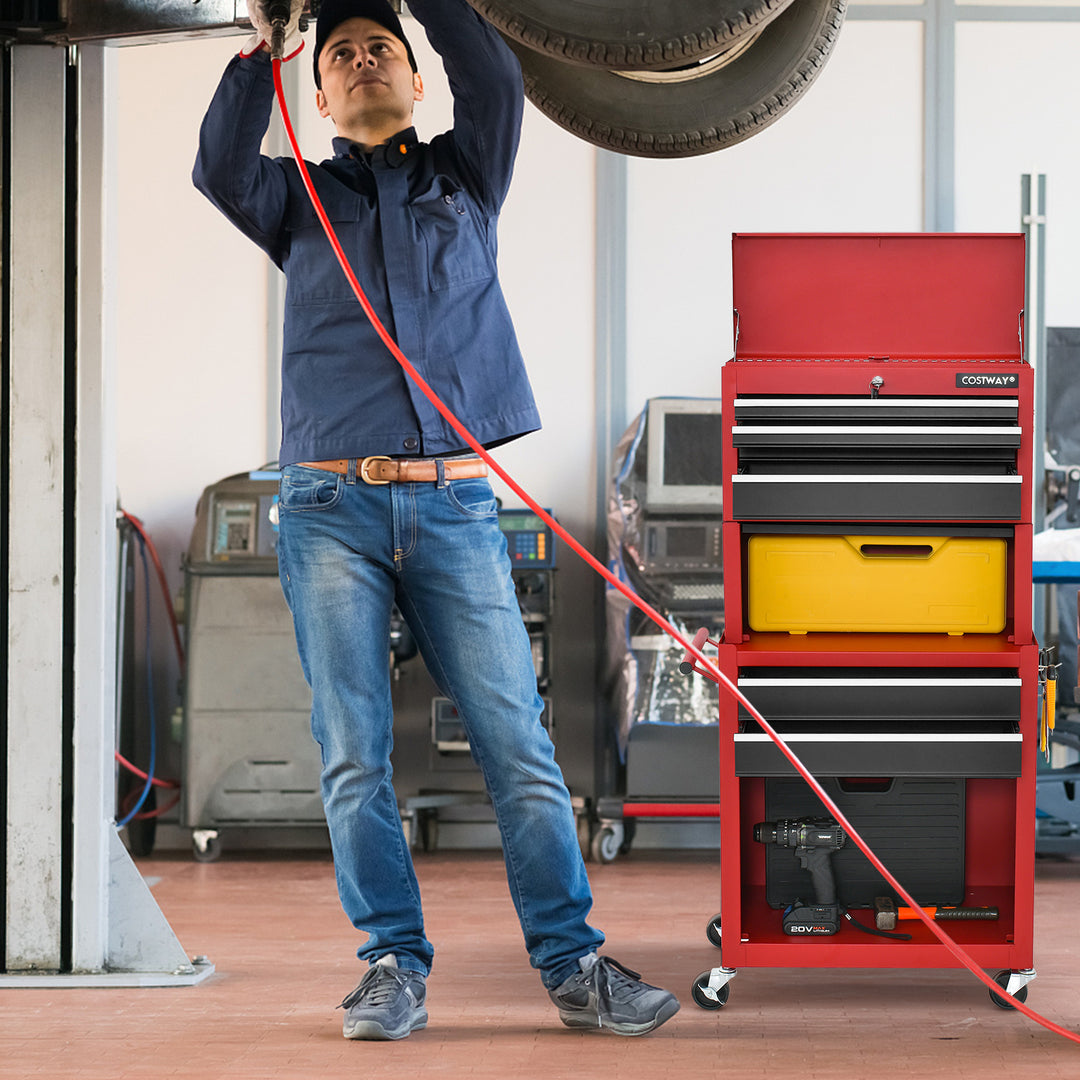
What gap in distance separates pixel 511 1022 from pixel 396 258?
1.18m

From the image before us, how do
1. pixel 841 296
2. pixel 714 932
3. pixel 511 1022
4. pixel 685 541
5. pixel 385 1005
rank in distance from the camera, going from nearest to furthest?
pixel 385 1005
pixel 511 1022
pixel 841 296
pixel 714 932
pixel 685 541

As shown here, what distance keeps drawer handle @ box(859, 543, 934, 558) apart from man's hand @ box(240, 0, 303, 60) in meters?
1.19

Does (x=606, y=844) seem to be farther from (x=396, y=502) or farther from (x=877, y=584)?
(x=396, y=502)

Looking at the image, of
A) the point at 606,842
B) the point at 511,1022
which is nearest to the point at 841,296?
the point at 511,1022

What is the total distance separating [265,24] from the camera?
186cm

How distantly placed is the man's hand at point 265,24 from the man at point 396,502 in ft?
0.03

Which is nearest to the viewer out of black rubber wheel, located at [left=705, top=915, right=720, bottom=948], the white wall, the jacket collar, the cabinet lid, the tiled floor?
the tiled floor

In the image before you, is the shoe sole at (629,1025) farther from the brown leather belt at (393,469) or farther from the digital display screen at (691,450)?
the digital display screen at (691,450)

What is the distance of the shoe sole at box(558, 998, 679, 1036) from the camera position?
1978mm

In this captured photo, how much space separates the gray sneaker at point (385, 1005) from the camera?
1.96m

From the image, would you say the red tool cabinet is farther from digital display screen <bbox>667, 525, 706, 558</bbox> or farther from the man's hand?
digital display screen <bbox>667, 525, 706, 558</bbox>

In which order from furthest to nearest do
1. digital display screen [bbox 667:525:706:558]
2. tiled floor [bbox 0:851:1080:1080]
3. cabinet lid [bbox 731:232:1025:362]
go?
digital display screen [bbox 667:525:706:558] < cabinet lid [bbox 731:232:1025:362] < tiled floor [bbox 0:851:1080:1080]

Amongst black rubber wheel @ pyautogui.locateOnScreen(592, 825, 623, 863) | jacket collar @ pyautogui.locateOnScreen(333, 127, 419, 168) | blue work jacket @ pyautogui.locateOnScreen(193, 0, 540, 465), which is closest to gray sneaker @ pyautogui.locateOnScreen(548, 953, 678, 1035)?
blue work jacket @ pyautogui.locateOnScreen(193, 0, 540, 465)

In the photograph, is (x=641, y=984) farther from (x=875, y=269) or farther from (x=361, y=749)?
(x=875, y=269)
